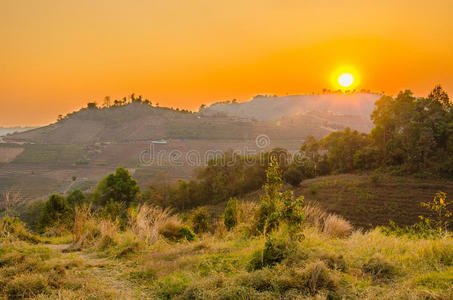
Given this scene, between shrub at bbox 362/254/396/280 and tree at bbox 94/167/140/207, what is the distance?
24705 mm

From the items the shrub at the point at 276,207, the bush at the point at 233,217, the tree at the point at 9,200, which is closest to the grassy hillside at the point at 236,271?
the shrub at the point at 276,207

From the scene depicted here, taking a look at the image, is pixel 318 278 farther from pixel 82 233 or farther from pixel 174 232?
pixel 82 233

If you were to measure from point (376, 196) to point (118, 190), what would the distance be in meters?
20.6

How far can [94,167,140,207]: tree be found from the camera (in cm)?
2682

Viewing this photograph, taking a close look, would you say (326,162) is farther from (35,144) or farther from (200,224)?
(35,144)

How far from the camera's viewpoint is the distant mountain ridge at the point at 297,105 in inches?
5016

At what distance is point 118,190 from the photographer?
2688 centimetres

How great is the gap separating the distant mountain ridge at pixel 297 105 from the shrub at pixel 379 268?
120 meters

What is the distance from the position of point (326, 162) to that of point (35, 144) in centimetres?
6371

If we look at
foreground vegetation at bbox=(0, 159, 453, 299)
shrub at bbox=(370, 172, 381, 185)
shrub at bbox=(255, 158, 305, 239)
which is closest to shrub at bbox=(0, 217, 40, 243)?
foreground vegetation at bbox=(0, 159, 453, 299)

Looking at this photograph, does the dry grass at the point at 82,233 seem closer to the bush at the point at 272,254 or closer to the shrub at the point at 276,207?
the shrub at the point at 276,207

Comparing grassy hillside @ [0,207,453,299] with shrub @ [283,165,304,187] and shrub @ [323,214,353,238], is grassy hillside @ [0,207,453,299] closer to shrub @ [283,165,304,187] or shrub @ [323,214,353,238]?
shrub @ [323,214,353,238]

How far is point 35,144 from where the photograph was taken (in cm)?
6944

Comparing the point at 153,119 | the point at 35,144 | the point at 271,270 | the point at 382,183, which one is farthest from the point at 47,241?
the point at 153,119
